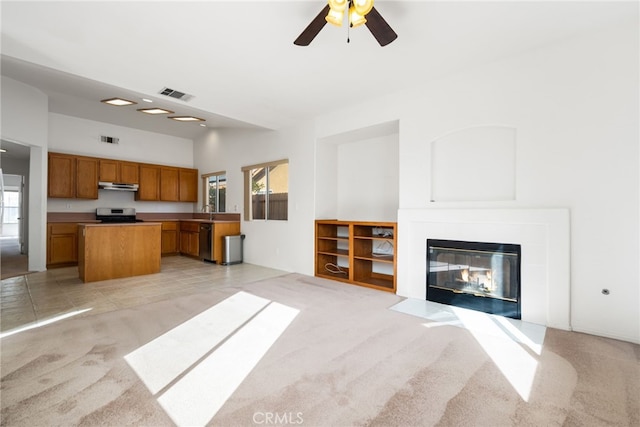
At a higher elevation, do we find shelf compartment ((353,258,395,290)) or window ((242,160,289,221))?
window ((242,160,289,221))

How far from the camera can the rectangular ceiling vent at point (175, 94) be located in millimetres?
4055

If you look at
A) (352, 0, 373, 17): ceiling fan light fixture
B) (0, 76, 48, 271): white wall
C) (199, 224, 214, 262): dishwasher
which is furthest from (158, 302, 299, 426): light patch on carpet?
(0, 76, 48, 271): white wall

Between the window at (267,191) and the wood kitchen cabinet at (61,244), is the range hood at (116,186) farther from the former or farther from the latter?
the window at (267,191)

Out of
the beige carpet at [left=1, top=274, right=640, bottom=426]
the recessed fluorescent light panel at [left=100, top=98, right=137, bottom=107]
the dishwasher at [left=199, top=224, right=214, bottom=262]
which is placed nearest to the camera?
the beige carpet at [left=1, top=274, right=640, bottom=426]

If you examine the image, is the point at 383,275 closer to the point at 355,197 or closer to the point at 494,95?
the point at 355,197

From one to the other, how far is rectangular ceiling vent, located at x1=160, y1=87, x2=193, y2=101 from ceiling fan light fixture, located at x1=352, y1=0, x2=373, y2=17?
2953 millimetres

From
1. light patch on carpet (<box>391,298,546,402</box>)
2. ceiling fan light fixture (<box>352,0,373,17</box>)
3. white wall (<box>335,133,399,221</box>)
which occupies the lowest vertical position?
light patch on carpet (<box>391,298,546,402</box>)

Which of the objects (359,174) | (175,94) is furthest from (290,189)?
(175,94)

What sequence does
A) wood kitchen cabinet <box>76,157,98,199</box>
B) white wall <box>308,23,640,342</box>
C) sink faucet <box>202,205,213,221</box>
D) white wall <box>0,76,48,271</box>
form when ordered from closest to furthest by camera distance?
white wall <box>308,23,640,342</box>, white wall <box>0,76,48,271</box>, wood kitchen cabinet <box>76,157,98,199</box>, sink faucet <box>202,205,213,221</box>

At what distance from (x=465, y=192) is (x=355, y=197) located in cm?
204

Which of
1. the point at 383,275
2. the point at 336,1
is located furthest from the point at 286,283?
the point at 336,1

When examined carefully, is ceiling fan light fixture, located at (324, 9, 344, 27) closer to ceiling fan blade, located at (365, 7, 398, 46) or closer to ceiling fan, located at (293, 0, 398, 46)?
ceiling fan, located at (293, 0, 398, 46)

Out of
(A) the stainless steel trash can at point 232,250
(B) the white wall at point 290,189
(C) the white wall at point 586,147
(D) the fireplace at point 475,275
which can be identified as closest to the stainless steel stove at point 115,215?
(B) the white wall at point 290,189

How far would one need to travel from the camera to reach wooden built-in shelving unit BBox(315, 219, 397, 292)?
177 inches
